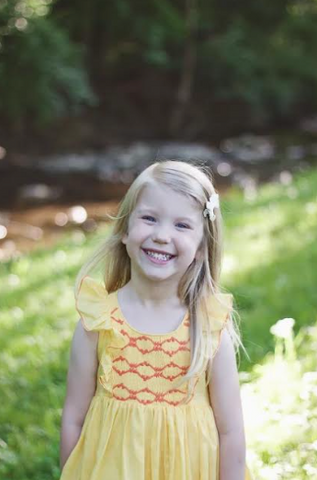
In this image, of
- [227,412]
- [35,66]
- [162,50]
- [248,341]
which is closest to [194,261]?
[227,412]

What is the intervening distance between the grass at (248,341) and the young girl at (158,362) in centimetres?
54

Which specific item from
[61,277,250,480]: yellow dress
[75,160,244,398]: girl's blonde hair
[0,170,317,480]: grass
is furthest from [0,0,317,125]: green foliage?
[61,277,250,480]: yellow dress

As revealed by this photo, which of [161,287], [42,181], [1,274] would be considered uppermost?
[42,181]

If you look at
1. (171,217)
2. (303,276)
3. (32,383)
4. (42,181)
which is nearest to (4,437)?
(32,383)

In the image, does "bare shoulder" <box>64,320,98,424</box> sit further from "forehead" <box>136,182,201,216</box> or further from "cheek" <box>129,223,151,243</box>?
"forehead" <box>136,182,201,216</box>

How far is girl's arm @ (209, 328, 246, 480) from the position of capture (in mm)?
1947

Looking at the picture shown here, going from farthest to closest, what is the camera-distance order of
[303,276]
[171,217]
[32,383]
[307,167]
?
[307,167]
[303,276]
[32,383]
[171,217]

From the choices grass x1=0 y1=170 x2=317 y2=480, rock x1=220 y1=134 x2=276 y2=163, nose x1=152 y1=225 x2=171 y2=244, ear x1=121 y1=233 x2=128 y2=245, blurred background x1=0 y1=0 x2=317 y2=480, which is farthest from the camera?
rock x1=220 y1=134 x2=276 y2=163

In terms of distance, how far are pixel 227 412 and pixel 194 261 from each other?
44cm

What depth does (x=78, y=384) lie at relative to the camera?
1.96 m

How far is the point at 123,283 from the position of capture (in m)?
2.12

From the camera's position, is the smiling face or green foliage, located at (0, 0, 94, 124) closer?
the smiling face

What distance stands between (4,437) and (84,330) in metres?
1.26

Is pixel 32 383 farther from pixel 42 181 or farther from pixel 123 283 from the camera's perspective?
pixel 42 181
